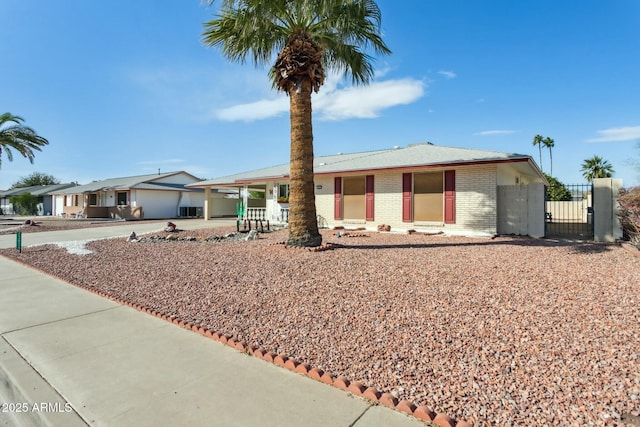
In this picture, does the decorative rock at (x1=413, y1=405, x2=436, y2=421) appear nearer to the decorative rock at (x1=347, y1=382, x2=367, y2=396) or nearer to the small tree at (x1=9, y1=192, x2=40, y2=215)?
the decorative rock at (x1=347, y1=382, x2=367, y2=396)

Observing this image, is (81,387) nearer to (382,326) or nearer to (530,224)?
(382,326)

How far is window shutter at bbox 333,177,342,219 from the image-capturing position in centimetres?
1772

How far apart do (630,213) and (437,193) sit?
6304mm

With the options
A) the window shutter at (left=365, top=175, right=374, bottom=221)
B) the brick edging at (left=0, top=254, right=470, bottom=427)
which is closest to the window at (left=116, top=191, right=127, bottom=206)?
the window shutter at (left=365, top=175, right=374, bottom=221)

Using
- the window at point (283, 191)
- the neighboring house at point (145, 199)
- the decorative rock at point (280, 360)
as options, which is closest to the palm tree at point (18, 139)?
the neighboring house at point (145, 199)

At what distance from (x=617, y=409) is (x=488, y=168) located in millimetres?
12142

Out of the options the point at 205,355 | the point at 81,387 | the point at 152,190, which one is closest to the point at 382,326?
the point at 205,355

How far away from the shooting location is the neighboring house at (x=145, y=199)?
32.7 m

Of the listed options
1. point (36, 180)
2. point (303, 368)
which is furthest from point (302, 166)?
point (36, 180)

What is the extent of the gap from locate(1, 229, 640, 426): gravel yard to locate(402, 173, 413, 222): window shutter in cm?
622

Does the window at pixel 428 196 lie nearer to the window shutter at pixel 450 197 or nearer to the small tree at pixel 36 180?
the window shutter at pixel 450 197

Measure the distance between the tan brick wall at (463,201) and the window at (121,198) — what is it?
2861 centimetres

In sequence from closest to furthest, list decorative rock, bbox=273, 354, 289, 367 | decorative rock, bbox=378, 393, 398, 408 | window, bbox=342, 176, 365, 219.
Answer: decorative rock, bbox=378, 393, 398, 408 < decorative rock, bbox=273, 354, 289, 367 < window, bbox=342, 176, 365, 219

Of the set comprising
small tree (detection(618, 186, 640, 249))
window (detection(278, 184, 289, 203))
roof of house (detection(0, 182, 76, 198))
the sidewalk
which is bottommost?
the sidewalk
